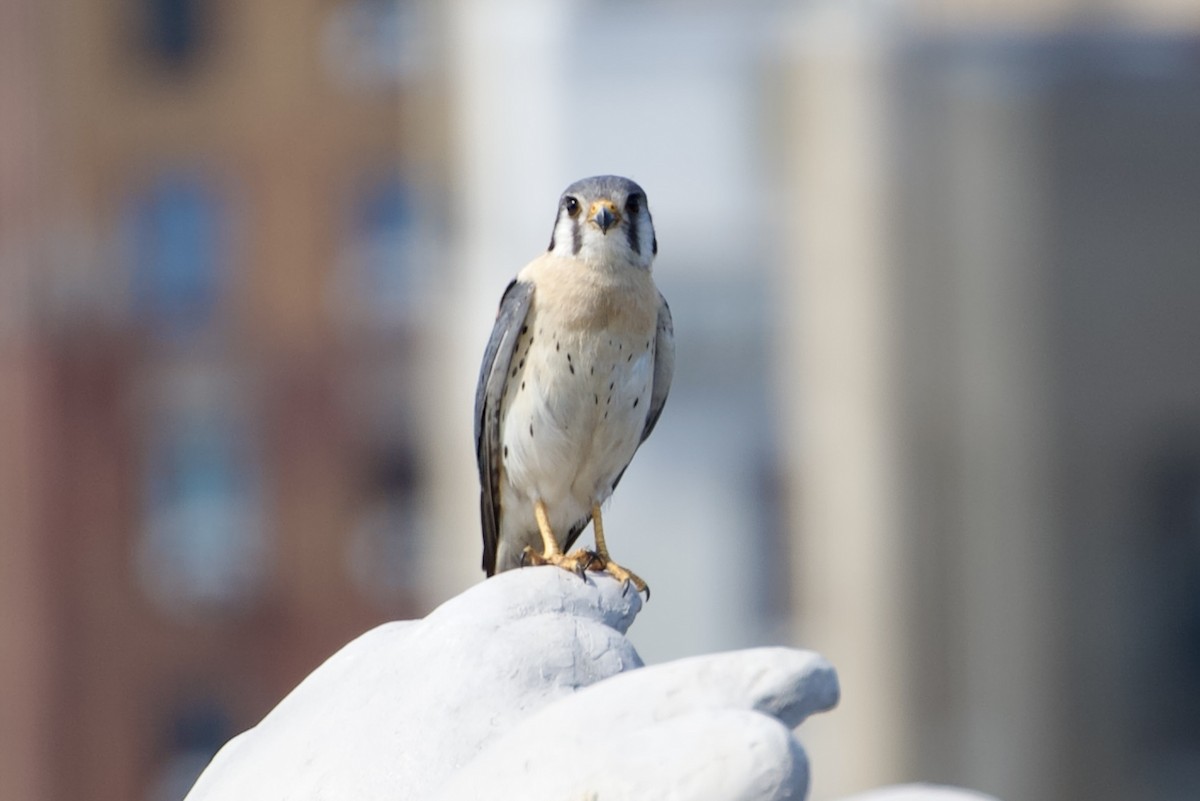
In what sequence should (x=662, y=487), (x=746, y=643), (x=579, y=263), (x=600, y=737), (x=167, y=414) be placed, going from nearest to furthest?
1. (x=600, y=737)
2. (x=579, y=263)
3. (x=662, y=487)
4. (x=746, y=643)
5. (x=167, y=414)

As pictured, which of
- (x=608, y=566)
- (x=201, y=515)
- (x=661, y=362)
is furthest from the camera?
(x=201, y=515)

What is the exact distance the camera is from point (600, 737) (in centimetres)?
270

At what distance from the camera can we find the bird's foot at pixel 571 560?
4312 millimetres

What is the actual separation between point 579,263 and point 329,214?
24.2 m

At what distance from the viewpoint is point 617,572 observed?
13.6ft

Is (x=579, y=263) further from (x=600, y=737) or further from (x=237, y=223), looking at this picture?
(x=237, y=223)

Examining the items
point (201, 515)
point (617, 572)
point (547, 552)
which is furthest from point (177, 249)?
point (617, 572)

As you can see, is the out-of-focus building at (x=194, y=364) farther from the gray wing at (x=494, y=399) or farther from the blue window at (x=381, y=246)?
the gray wing at (x=494, y=399)

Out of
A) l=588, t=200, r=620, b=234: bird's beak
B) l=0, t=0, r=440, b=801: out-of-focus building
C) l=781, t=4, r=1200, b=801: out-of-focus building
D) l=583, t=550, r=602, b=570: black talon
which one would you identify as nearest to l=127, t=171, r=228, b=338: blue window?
l=0, t=0, r=440, b=801: out-of-focus building

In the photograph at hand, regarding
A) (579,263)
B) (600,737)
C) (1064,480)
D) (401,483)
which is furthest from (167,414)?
(600,737)

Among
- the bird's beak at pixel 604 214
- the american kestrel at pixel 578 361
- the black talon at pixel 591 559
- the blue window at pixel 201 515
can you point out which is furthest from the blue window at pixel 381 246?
the black talon at pixel 591 559

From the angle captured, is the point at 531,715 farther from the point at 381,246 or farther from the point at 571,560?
the point at 381,246

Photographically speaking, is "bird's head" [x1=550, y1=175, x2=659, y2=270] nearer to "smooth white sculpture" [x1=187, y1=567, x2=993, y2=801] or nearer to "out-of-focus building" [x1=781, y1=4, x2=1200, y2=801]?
"smooth white sculpture" [x1=187, y1=567, x2=993, y2=801]

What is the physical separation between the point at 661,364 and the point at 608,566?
881 millimetres
